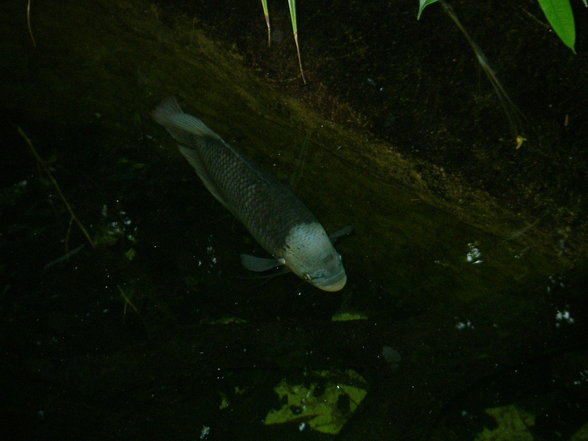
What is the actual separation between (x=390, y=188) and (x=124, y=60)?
185 centimetres

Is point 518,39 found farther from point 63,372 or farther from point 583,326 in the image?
point 63,372

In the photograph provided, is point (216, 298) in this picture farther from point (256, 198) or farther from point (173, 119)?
point (173, 119)

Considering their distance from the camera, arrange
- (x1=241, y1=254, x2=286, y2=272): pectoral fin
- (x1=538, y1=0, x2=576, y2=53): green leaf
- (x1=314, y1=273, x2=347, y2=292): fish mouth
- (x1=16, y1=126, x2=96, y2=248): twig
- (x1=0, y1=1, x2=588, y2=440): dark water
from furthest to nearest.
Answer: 1. (x1=16, y1=126, x2=96, y2=248): twig
2. (x1=241, y1=254, x2=286, y2=272): pectoral fin
3. (x1=314, y1=273, x2=347, y2=292): fish mouth
4. (x1=0, y1=1, x2=588, y2=440): dark water
5. (x1=538, y1=0, x2=576, y2=53): green leaf

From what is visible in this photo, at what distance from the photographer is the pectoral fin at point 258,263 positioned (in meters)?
2.50

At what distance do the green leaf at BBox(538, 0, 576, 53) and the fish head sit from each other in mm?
1389

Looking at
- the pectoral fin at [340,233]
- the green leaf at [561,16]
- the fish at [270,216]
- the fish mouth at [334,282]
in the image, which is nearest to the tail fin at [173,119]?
the fish at [270,216]

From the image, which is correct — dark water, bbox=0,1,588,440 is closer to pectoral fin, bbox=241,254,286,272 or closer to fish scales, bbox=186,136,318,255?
pectoral fin, bbox=241,254,286,272

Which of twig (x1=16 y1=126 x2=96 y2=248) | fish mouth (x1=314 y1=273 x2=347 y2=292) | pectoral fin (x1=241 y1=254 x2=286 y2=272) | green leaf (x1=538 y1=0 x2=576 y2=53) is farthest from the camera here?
twig (x1=16 y1=126 x2=96 y2=248)

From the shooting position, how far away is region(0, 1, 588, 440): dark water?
7.39 feet

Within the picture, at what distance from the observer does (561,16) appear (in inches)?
50.3

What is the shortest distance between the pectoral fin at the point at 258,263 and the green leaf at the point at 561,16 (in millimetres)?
1648

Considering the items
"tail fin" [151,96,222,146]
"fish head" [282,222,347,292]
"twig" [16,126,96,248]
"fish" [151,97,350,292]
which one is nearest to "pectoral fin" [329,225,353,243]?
"fish" [151,97,350,292]

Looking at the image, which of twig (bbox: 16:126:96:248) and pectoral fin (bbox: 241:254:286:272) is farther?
twig (bbox: 16:126:96:248)

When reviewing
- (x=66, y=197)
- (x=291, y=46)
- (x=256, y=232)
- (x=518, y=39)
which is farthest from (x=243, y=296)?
(x=518, y=39)
